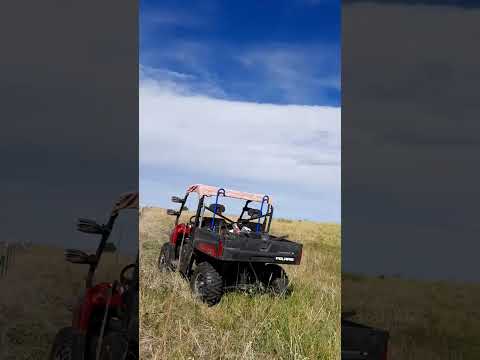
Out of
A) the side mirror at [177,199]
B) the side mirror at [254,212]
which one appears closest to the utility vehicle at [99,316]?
the side mirror at [177,199]

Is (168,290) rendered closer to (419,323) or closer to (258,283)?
(258,283)

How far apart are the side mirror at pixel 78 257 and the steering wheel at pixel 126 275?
158 mm

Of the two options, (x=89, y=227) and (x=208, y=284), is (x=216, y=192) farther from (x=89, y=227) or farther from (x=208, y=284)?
(x=89, y=227)

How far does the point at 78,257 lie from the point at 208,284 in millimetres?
2724

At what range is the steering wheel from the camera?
7.84 feet

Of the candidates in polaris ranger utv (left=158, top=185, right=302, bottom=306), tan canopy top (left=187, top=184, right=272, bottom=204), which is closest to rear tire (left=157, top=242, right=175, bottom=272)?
polaris ranger utv (left=158, top=185, right=302, bottom=306)

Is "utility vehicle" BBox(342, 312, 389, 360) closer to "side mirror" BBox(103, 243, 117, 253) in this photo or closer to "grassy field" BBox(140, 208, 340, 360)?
"grassy field" BBox(140, 208, 340, 360)

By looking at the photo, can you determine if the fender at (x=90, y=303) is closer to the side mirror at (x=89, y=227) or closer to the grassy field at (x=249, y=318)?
the side mirror at (x=89, y=227)

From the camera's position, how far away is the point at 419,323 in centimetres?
278

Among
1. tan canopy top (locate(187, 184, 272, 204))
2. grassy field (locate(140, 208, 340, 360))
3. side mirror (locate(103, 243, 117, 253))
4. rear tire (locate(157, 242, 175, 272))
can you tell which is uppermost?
tan canopy top (locate(187, 184, 272, 204))

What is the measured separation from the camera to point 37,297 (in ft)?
8.02

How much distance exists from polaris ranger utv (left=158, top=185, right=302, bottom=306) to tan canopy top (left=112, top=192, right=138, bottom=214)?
2.51 meters

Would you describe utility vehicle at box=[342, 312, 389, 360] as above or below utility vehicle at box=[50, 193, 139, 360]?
below

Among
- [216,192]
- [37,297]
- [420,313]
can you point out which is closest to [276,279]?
[216,192]
